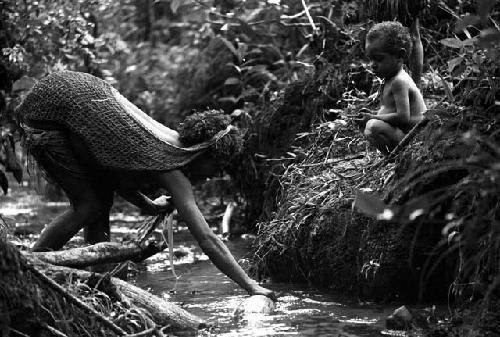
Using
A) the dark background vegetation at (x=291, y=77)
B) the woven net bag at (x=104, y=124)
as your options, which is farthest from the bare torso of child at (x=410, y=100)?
the woven net bag at (x=104, y=124)

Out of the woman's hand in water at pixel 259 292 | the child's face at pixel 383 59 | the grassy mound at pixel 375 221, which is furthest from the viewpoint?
the child's face at pixel 383 59

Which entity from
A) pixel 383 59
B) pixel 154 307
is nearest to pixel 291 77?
pixel 383 59

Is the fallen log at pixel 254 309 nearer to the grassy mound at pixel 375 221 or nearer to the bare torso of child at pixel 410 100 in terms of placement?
the grassy mound at pixel 375 221

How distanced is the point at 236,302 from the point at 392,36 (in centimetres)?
212

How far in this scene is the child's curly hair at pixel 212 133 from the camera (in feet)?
18.1

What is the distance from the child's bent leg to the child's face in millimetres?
376

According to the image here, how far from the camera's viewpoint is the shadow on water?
4.71 m

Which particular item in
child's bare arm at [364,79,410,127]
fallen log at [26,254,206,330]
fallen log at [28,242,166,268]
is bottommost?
fallen log at [26,254,206,330]

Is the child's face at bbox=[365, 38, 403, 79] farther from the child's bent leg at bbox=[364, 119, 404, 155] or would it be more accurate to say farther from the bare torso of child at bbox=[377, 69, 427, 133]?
the child's bent leg at bbox=[364, 119, 404, 155]

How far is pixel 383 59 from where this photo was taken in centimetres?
584

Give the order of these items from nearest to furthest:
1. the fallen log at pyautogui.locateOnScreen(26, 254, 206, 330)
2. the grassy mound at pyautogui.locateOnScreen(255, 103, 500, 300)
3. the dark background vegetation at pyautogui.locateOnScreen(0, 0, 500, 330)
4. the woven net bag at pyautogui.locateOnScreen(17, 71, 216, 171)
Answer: the fallen log at pyautogui.locateOnScreen(26, 254, 206, 330)
the grassy mound at pyautogui.locateOnScreen(255, 103, 500, 300)
the dark background vegetation at pyautogui.locateOnScreen(0, 0, 500, 330)
the woven net bag at pyautogui.locateOnScreen(17, 71, 216, 171)

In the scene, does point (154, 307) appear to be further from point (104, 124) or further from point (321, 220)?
point (321, 220)

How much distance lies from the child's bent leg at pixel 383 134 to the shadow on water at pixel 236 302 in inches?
43.7

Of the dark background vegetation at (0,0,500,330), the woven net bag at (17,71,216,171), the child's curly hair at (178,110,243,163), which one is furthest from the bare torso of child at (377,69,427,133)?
the woven net bag at (17,71,216,171)
